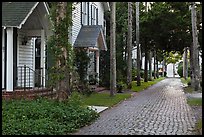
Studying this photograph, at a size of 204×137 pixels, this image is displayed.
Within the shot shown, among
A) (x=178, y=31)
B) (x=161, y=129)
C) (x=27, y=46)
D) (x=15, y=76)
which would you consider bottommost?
(x=161, y=129)

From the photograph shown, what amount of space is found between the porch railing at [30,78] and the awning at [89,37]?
5.43 metres

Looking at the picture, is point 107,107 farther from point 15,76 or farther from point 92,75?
point 92,75

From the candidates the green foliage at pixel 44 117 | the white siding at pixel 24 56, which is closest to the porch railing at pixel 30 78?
the white siding at pixel 24 56

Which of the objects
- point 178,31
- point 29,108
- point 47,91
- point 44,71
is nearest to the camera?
point 29,108

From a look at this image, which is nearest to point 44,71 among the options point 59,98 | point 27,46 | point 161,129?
point 27,46

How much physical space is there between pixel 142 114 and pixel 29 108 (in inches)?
181

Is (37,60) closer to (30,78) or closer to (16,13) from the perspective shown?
(30,78)

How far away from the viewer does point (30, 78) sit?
19906mm

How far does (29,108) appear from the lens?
1147 cm

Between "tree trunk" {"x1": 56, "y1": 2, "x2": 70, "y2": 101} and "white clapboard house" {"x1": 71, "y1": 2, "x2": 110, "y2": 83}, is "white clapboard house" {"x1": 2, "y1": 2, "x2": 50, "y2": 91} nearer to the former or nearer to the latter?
"tree trunk" {"x1": 56, "y1": 2, "x2": 70, "y2": 101}

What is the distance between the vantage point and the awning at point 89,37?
1007 inches

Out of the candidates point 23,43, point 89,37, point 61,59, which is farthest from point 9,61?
point 89,37

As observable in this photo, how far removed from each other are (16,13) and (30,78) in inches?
161

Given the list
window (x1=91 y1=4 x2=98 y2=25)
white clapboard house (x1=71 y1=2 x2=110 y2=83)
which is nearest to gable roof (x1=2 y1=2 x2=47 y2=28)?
white clapboard house (x1=71 y1=2 x2=110 y2=83)
